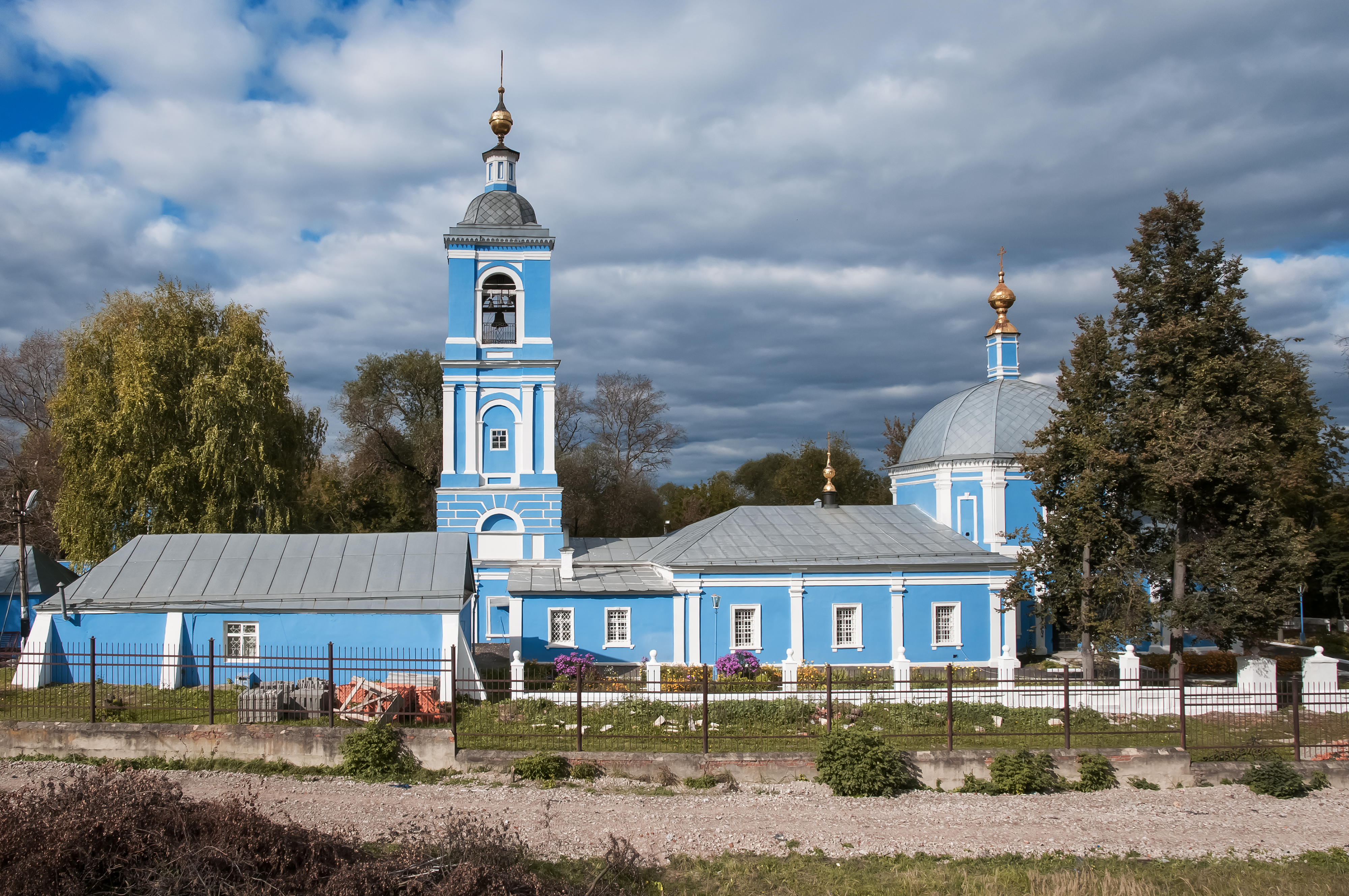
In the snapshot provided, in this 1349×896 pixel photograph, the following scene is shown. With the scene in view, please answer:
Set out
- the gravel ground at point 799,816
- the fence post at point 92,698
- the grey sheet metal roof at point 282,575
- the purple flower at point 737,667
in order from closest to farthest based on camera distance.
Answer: the gravel ground at point 799,816 < the fence post at point 92,698 < the grey sheet metal roof at point 282,575 < the purple flower at point 737,667

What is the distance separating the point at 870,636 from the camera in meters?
23.4

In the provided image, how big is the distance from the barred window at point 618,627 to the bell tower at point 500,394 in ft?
13.3

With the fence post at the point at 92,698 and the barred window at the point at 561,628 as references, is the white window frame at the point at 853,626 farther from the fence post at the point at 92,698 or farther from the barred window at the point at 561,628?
the fence post at the point at 92,698

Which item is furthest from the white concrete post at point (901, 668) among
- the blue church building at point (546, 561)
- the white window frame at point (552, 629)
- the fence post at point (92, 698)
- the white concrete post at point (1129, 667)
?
the fence post at point (92, 698)

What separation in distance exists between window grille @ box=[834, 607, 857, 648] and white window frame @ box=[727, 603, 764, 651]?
6.48ft

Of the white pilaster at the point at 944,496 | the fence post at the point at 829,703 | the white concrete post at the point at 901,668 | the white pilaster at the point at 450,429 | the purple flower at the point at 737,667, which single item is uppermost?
the white pilaster at the point at 450,429

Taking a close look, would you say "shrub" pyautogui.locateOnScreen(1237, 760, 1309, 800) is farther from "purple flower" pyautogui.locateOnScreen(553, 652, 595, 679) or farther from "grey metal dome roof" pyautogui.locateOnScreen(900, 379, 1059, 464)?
"grey metal dome roof" pyautogui.locateOnScreen(900, 379, 1059, 464)

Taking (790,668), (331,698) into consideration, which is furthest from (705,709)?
(790,668)

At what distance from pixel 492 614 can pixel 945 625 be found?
40.2ft

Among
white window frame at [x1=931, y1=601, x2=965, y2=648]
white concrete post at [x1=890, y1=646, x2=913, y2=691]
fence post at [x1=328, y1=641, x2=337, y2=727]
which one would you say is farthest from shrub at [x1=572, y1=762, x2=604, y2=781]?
white window frame at [x1=931, y1=601, x2=965, y2=648]

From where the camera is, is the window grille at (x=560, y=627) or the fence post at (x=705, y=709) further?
the window grille at (x=560, y=627)

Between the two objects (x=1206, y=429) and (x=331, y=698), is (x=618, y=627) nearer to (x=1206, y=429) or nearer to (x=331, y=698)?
(x=331, y=698)

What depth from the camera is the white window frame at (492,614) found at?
922 inches

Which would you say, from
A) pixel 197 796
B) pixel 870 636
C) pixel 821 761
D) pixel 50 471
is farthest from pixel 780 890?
pixel 50 471
